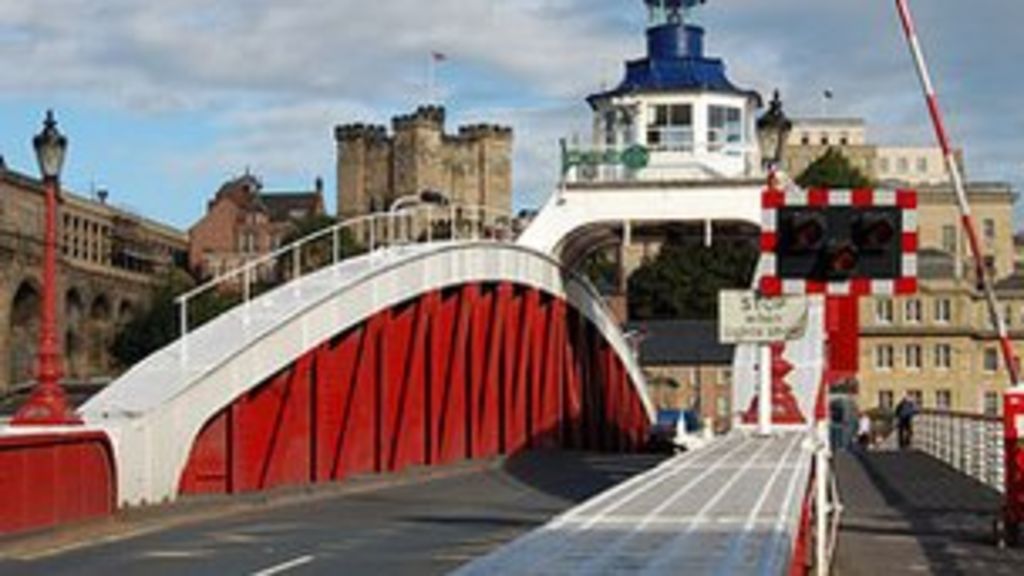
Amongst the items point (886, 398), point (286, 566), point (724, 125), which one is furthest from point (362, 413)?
point (886, 398)

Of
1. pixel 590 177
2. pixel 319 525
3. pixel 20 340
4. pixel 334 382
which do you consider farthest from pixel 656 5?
pixel 20 340

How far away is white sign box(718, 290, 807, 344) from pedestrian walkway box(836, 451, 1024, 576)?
92.3 inches

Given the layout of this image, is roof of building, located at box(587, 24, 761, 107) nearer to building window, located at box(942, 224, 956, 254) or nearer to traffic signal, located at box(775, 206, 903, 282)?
traffic signal, located at box(775, 206, 903, 282)

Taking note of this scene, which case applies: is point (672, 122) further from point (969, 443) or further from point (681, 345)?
point (681, 345)

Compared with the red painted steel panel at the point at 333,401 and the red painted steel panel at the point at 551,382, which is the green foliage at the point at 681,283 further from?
the red painted steel panel at the point at 333,401

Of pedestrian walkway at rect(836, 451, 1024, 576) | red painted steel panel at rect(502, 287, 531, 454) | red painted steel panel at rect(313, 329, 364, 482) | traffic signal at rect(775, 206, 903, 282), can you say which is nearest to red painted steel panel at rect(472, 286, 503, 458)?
red painted steel panel at rect(502, 287, 531, 454)

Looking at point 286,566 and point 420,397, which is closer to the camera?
point 286,566

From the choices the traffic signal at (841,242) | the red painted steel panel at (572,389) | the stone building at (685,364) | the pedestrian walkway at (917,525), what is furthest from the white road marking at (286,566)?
the stone building at (685,364)

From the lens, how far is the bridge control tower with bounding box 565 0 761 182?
4612 centimetres

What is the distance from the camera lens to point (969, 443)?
1448 inches

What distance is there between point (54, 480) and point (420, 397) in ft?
48.0

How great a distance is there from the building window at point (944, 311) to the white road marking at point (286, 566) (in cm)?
11745

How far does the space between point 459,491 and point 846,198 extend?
17190 millimetres

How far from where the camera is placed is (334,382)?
32250mm
